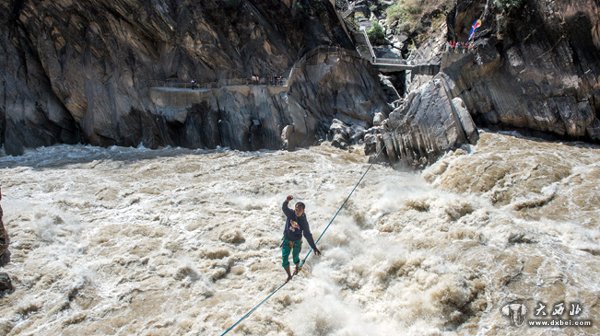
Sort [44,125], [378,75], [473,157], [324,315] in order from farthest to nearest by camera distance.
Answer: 1. [378,75]
2. [44,125]
3. [473,157]
4. [324,315]

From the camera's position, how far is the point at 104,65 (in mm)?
26438

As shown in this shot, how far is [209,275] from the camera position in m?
10.8

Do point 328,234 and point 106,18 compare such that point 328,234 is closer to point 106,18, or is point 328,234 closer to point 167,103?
point 167,103

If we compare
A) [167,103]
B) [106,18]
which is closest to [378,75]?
[167,103]

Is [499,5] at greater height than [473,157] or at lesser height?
greater

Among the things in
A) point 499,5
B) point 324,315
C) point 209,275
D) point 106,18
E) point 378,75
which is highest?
point 106,18

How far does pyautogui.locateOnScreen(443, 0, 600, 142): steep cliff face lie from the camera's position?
61.6 ft

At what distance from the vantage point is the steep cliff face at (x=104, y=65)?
25516 mm

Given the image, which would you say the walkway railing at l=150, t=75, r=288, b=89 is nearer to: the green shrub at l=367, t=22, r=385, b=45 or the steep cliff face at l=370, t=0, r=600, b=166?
the steep cliff face at l=370, t=0, r=600, b=166

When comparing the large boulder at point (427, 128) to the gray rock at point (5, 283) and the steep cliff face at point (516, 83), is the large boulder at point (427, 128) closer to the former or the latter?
the steep cliff face at point (516, 83)

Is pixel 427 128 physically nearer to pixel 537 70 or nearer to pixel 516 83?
pixel 516 83

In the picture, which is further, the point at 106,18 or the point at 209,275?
the point at 106,18

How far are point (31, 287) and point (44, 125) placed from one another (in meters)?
18.9

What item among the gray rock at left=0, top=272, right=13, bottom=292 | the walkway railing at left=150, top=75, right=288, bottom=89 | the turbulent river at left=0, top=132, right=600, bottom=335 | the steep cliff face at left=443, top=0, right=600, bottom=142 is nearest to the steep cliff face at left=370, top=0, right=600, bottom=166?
the steep cliff face at left=443, top=0, right=600, bottom=142
